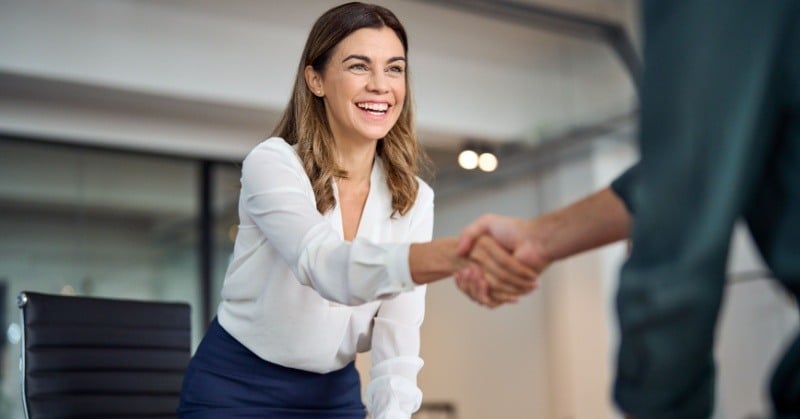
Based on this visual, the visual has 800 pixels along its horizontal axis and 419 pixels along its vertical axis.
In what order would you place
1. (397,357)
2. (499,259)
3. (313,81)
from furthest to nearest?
(313,81), (397,357), (499,259)

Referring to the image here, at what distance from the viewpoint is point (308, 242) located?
5.02ft

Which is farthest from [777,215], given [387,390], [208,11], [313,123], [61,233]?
[61,233]

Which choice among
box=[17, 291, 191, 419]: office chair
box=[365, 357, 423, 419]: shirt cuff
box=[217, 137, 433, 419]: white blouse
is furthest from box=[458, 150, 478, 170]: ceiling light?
box=[365, 357, 423, 419]: shirt cuff

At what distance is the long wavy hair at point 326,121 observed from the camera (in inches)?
76.6

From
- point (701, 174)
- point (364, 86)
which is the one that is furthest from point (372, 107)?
point (701, 174)

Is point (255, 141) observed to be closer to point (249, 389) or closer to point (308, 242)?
point (249, 389)

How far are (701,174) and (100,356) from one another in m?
1.81

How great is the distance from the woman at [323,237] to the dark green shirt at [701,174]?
75 centimetres

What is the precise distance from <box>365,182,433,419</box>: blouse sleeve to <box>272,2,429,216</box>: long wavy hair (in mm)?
90

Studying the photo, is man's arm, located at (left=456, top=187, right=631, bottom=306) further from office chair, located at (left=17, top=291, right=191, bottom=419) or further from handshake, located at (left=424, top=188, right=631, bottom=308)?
office chair, located at (left=17, top=291, right=191, bottom=419)

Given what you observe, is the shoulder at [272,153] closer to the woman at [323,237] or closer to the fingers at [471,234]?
the woman at [323,237]

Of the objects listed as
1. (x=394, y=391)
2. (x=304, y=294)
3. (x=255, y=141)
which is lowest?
(x=394, y=391)

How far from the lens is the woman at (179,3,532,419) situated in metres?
1.72

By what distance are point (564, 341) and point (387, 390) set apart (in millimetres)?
5726
